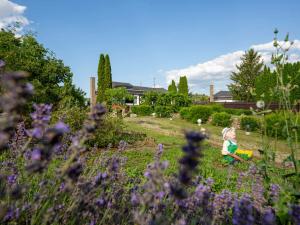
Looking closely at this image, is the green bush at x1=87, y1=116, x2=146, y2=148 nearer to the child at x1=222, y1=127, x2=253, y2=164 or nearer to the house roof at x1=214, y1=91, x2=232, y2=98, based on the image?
the child at x1=222, y1=127, x2=253, y2=164

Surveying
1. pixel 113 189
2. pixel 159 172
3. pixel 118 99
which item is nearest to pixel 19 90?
pixel 159 172

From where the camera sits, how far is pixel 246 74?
49.3m

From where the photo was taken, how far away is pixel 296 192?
2.31m

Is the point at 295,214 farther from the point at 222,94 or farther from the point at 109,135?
the point at 222,94

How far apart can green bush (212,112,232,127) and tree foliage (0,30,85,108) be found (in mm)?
9840

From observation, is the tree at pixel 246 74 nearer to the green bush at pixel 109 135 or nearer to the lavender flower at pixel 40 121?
the green bush at pixel 109 135

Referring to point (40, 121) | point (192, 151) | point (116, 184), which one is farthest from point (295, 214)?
point (116, 184)

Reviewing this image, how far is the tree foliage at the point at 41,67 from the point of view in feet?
34.6

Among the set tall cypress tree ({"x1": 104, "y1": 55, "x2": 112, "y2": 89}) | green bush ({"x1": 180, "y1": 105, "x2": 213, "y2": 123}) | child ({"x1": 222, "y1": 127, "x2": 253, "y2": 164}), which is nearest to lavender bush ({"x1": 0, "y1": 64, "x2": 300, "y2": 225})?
child ({"x1": 222, "y1": 127, "x2": 253, "y2": 164})

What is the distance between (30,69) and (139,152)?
16.2ft

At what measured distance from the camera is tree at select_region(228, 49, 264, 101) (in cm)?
4853

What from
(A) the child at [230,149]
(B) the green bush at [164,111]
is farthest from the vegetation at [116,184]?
(B) the green bush at [164,111]

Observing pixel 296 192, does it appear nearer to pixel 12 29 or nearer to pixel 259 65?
pixel 12 29

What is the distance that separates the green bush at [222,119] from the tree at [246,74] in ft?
96.6
